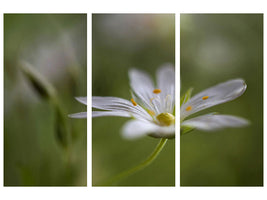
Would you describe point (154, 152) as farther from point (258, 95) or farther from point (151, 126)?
point (258, 95)

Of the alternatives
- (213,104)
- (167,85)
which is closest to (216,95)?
(213,104)

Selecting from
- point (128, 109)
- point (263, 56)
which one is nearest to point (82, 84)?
point (128, 109)

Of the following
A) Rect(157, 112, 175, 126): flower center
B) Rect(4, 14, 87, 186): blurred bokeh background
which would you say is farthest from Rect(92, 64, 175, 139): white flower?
Rect(4, 14, 87, 186): blurred bokeh background

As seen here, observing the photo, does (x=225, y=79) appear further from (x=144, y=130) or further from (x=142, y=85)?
(x=144, y=130)

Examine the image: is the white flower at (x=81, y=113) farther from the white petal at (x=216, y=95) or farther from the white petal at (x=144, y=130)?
the white petal at (x=216, y=95)

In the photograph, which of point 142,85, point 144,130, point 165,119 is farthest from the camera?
point 142,85

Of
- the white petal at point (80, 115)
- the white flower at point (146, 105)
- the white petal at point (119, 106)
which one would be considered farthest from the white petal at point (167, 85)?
the white petal at point (80, 115)

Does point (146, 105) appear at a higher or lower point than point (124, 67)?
lower

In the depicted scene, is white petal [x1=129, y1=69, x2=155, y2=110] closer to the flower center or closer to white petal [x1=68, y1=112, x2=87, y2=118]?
the flower center
